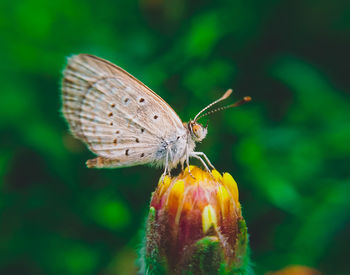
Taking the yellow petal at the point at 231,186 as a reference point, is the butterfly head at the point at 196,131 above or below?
above

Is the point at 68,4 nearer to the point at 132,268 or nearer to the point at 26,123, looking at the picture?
the point at 26,123

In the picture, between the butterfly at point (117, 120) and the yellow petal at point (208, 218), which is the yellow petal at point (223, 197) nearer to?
the yellow petal at point (208, 218)

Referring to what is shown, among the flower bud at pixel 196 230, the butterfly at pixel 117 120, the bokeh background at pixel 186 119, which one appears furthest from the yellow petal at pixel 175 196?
the bokeh background at pixel 186 119

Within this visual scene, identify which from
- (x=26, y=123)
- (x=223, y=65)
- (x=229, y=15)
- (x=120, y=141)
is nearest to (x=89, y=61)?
(x=120, y=141)

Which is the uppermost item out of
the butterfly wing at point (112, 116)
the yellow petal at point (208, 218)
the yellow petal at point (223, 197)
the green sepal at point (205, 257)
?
the butterfly wing at point (112, 116)

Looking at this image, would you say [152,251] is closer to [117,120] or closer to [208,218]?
[208,218]

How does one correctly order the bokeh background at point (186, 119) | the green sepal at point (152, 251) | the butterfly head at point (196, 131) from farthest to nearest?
the bokeh background at point (186, 119), the butterfly head at point (196, 131), the green sepal at point (152, 251)

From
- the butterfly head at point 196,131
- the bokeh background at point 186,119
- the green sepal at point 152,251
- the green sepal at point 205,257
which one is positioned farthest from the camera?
the bokeh background at point 186,119
